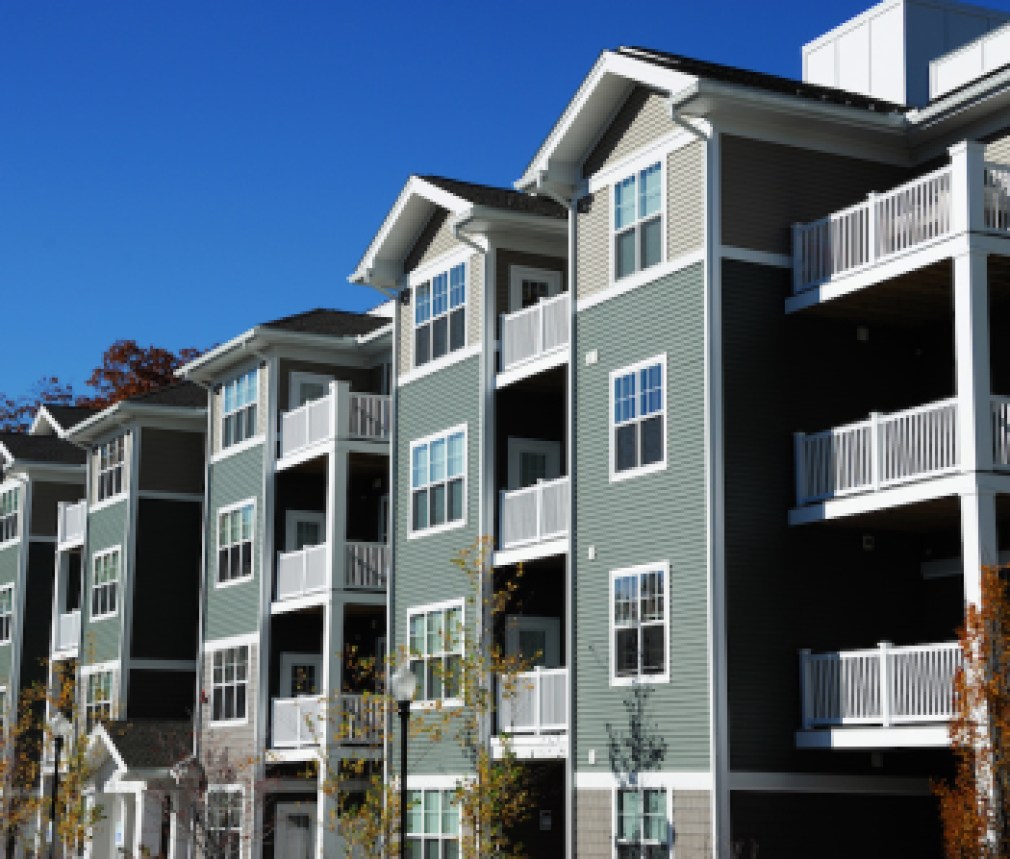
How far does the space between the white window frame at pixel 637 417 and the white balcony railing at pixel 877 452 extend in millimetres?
2063

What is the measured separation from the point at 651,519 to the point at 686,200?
5.01 metres

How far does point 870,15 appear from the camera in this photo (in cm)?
3319

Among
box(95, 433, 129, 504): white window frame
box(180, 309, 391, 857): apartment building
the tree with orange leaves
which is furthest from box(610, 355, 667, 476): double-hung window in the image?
box(95, 433, 129, 504): white window frame

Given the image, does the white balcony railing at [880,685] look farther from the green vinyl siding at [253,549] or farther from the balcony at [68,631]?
the balcony at [68,631]

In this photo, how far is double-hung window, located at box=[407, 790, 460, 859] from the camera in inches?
1238

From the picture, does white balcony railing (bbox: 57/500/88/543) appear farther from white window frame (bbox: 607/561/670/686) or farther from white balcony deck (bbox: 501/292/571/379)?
white window frame (bbox: 607/561/670/686)

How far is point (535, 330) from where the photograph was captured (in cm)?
3120

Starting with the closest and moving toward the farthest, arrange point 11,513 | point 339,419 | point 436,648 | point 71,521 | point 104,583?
point 436,648 → point 339,419 → point 104,583 → point 71,521 → point 11,513

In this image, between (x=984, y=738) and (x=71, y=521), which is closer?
(x=984, y=738)

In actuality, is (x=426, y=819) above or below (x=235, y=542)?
below

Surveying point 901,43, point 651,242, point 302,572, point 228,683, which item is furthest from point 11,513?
point 901,43

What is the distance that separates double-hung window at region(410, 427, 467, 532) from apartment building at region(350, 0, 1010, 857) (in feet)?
7.04

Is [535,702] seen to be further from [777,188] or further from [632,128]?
[632,128]

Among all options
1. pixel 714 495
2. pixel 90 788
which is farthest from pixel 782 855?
pixel 90 788
